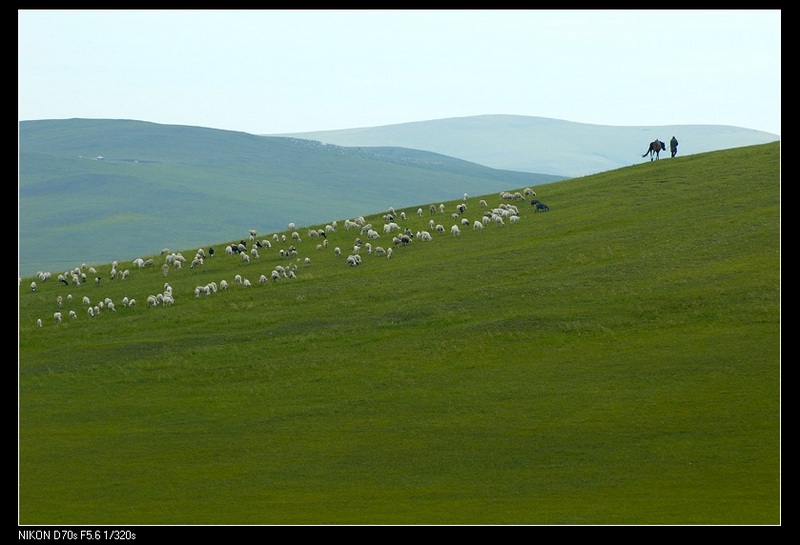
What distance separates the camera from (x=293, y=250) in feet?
198

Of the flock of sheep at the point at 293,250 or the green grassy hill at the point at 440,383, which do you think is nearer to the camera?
the green grassy hill at the point at 440,383

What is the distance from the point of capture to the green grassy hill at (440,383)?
2736cm

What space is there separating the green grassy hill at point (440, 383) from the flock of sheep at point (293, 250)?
61 centimetres

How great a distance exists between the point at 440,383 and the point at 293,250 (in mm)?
25006

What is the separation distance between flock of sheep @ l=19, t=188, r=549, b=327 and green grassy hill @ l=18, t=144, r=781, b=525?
0.61m

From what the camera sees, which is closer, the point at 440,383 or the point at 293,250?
the point at 440,383

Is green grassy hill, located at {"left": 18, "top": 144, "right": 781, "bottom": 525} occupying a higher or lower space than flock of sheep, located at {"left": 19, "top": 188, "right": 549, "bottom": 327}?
lower

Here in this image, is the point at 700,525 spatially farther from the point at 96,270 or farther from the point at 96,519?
the point at 96,270

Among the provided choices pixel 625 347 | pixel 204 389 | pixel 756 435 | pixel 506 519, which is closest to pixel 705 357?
pixel 625 347

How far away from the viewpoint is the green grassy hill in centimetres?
2736

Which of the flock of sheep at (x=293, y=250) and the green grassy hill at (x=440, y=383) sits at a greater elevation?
the flock of sheep at (x=293, y=250)

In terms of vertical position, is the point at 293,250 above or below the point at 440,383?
above

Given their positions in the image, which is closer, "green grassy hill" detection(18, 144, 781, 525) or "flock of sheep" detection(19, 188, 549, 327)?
"green grassy hill" detection(18, 144, 781, 525)

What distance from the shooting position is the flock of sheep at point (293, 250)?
2100 inches
